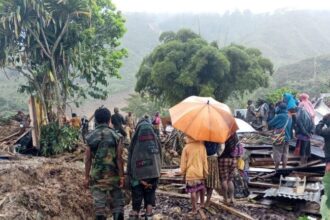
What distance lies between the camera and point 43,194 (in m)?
5.28

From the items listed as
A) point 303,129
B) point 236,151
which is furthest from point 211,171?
point 303,129

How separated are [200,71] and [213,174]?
16.6 meters

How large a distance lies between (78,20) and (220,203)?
9.91 meters

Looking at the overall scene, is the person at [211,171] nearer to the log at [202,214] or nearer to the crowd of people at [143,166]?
the crowd of people at [143,166]

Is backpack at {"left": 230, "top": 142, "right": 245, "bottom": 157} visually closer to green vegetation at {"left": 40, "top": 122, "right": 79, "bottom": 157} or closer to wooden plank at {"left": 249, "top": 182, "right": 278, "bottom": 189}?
wooden plank at {"left": 249, "top": 182, "right": 278, "bottom": 189}

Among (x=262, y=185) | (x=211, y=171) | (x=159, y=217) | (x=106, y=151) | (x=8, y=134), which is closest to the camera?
(x=106, y=151)

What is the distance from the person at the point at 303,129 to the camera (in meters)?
8.27

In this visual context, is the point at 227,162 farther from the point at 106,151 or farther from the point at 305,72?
the point at 305,72

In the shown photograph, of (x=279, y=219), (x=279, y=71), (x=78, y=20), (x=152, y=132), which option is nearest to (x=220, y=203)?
(x=279, y=219)

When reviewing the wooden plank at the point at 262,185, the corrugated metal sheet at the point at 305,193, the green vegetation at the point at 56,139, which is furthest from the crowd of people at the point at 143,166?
the green vegetation at the point at 56,139

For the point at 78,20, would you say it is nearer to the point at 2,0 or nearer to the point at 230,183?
the point at 2,0

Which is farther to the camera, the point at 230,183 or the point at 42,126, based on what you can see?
the point at 42,126

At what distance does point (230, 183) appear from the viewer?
614cm

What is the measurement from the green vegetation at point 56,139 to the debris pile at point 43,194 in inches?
227
